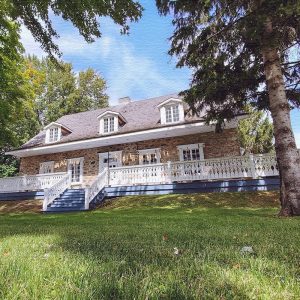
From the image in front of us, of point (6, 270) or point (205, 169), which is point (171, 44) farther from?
point (6, 270)

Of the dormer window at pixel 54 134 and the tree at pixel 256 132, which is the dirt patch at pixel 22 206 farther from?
the tree at pixel 256 132

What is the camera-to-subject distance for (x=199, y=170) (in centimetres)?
1509

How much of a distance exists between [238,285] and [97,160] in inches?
773

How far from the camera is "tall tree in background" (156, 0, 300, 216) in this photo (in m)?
6.86

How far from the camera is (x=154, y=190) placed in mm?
15406

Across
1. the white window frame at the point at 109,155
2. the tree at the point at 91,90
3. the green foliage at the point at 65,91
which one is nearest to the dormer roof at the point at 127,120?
the white window frame at the point at 109,155

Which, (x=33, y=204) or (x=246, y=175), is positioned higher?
(x=246, y=175)

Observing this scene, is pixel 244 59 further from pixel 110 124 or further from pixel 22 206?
pixel 22 206

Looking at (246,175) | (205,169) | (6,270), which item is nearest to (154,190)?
(205,169)

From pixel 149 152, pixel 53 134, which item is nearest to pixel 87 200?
pixel 149 152

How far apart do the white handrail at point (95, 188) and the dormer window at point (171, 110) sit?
5623mm

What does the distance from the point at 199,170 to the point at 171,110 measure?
5233 millimetres

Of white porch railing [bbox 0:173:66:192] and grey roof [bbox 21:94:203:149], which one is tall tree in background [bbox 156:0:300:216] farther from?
white porch railing [bbox 0:173:66:192]

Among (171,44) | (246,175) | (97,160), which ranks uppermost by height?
(171,44)
